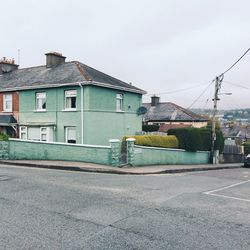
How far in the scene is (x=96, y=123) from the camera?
74.3 ft

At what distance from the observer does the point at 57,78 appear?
23891 millimetres

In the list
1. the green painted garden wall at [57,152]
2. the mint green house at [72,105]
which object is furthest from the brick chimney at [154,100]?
the green painted garden wall at [57,152]

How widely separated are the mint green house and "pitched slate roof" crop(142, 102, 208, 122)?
18038 millimetres

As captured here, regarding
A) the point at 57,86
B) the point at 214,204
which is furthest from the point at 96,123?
the point at 214,204

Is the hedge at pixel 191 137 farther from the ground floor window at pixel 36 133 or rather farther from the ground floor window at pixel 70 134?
the ground floor window at pixel 36 133

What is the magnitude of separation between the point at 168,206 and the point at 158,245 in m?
2.78

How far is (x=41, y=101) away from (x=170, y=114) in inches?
957

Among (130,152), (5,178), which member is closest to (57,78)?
(130,152)

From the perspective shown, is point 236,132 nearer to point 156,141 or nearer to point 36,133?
point 156,141

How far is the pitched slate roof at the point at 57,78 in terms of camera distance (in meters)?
22.6

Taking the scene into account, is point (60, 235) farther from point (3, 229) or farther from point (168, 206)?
point (168, 206)

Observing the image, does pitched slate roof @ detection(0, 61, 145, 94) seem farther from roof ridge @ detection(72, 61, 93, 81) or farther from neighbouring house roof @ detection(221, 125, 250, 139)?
neighbouring house roof @ detection(221, 125, 250, 139)

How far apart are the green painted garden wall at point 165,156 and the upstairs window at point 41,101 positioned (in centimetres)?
972

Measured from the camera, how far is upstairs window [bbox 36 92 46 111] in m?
24.4
